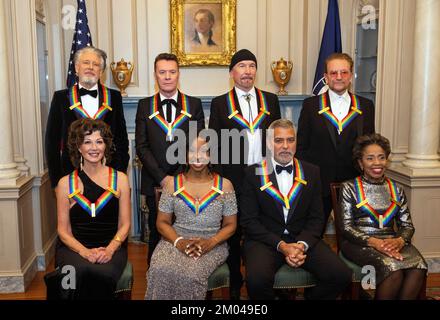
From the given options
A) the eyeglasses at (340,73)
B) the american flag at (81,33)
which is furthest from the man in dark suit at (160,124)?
the american flag at (81,33)

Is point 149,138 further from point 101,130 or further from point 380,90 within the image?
point 380,90

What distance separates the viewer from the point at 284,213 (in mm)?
3287

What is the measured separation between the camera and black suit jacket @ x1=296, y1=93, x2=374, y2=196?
3.67 metres

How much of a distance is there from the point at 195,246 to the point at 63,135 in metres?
1.37

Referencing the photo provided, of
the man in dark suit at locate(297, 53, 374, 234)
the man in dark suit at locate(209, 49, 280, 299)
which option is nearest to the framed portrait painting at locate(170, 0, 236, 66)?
the man in dark suit at locate(209, 49, 280, 299)

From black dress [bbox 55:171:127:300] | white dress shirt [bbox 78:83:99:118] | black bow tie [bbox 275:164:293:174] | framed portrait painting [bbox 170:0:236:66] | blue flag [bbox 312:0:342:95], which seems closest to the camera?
black dress [bbox 55:171:127:300]

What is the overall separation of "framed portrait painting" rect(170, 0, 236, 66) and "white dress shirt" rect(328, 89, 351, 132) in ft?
7.50

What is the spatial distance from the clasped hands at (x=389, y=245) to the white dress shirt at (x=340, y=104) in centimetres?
96

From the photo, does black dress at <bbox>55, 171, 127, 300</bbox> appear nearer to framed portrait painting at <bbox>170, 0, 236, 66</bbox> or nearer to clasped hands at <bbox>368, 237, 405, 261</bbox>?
clasped hands at <bbox>368, 237, 405, 261</bbox>

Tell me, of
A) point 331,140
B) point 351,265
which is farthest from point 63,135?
point 351,265

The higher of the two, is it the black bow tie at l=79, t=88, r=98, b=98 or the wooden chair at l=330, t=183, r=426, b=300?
the black bow tie at l=79, t=88, r=98, b=98

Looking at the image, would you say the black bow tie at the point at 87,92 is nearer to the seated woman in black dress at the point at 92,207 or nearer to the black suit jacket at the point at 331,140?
the seated woman in black dress at the point at 92,207

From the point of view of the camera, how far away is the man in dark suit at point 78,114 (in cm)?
363

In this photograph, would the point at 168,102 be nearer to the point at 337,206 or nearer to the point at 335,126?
the point at 335,126
